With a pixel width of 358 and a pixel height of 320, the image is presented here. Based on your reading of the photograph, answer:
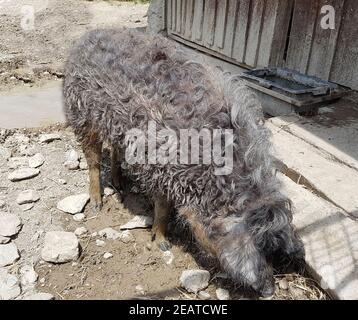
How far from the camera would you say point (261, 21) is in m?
5.76

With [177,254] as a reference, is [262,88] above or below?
above

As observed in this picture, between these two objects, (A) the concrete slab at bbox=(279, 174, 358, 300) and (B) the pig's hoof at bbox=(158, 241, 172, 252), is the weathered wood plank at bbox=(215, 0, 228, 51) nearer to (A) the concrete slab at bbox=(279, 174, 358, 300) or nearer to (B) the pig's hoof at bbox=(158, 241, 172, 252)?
A: (A) the concrete slab at bbox=(279, 174, 358, 300)

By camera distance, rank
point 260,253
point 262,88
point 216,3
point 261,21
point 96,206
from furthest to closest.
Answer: point 216,3 → point 261,21 → point 262,88 → point 96,206 → point 260,253

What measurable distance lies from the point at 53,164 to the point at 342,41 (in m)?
3.52

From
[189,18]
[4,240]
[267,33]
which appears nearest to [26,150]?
[4,240]

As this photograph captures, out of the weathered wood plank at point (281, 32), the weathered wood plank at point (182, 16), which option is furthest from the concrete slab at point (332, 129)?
the weathered wood plank at point (182, 16)

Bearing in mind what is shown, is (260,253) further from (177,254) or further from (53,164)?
(53,164)

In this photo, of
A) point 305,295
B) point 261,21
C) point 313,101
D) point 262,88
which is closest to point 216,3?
point 261,21

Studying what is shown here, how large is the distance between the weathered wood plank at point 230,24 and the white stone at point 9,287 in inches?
183

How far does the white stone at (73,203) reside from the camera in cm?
384

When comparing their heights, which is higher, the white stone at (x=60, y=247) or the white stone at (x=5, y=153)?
the white stone at (x=5, y=153)

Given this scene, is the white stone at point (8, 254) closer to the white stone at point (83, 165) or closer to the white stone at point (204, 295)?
the white stone at point (83, 165)

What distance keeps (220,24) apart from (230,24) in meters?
0.25

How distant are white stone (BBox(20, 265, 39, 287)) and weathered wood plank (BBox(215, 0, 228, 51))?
4.63 meters
